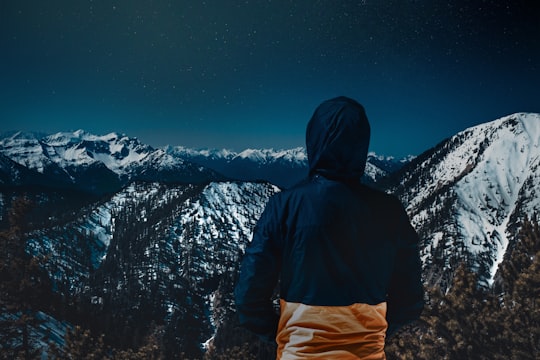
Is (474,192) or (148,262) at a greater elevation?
(474,192)

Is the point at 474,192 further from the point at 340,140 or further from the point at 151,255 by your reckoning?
the point at 340,140

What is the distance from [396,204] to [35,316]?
44.5ft

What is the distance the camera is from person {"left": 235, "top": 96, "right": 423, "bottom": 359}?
6.21 feet

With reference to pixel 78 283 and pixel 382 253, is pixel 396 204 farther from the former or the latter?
pixel 78 283

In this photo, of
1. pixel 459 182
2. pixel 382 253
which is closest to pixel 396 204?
pixel 382 253

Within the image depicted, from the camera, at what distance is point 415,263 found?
232 centimetres

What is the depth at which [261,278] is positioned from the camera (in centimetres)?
203

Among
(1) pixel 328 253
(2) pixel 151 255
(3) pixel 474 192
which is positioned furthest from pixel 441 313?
(2) pixel 151 255

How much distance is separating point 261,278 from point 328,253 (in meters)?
0.45

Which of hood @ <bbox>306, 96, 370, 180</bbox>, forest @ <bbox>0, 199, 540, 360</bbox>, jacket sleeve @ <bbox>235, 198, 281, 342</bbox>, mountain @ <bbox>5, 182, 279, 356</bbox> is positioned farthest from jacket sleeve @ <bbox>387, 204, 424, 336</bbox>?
mountain @ <bbox>5, 182, 279, 356</bbox>

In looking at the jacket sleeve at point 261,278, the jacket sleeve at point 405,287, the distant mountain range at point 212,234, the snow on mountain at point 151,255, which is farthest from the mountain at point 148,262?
the jacket sleeve at point 405,287

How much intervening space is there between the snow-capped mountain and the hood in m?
85.7

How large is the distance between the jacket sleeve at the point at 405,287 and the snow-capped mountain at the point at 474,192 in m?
85.0

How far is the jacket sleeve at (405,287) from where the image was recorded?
226 cm
